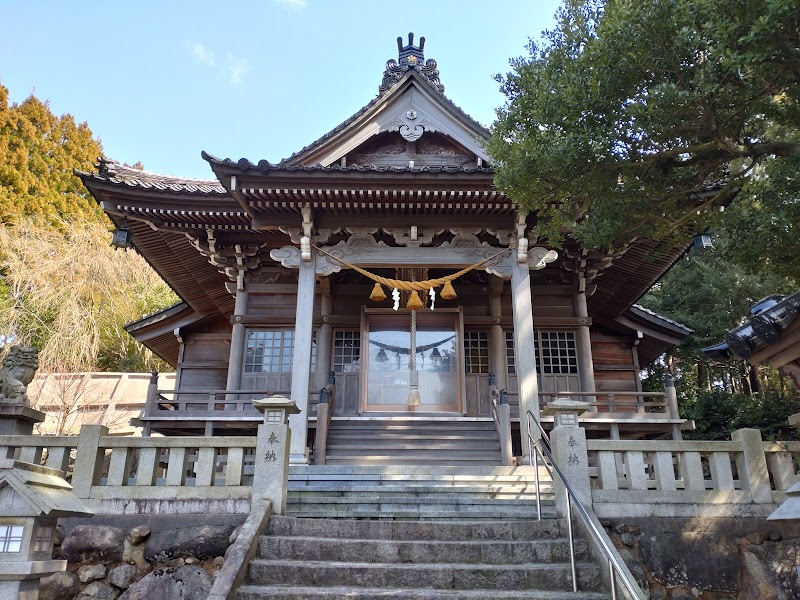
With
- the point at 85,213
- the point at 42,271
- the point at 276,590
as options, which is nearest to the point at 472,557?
the point at 276,590

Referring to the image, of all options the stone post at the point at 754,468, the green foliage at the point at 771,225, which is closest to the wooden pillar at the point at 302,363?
the stone post at the point at 754,468

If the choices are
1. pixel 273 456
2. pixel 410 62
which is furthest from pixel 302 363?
pixel 410 62

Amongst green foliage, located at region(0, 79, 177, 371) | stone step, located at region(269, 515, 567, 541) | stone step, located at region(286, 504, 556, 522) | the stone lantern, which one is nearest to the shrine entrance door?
stone step, located at region(286, 504, 556, 522)

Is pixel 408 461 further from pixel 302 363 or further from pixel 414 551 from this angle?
pixel 414 551

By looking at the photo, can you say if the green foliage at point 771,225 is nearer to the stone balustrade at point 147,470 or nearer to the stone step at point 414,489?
the stone step at point 414,489

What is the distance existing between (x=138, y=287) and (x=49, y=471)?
2165 cm

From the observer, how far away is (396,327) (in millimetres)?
13008

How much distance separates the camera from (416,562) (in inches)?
224

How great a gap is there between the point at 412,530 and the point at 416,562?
1.34 feet

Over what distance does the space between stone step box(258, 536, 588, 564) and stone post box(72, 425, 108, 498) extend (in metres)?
2.22

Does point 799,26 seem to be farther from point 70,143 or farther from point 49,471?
point 70,143

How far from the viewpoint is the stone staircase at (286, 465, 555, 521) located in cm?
691

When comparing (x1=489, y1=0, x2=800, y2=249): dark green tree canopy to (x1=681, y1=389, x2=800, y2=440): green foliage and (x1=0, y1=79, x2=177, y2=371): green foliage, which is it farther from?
(x1=0, y1=79, x2=177, y2=371): green foliage

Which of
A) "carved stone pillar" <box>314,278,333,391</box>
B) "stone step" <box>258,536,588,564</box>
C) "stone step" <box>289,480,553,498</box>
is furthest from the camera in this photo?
"carved stone pillar" <box>314,278,333,391</box>
